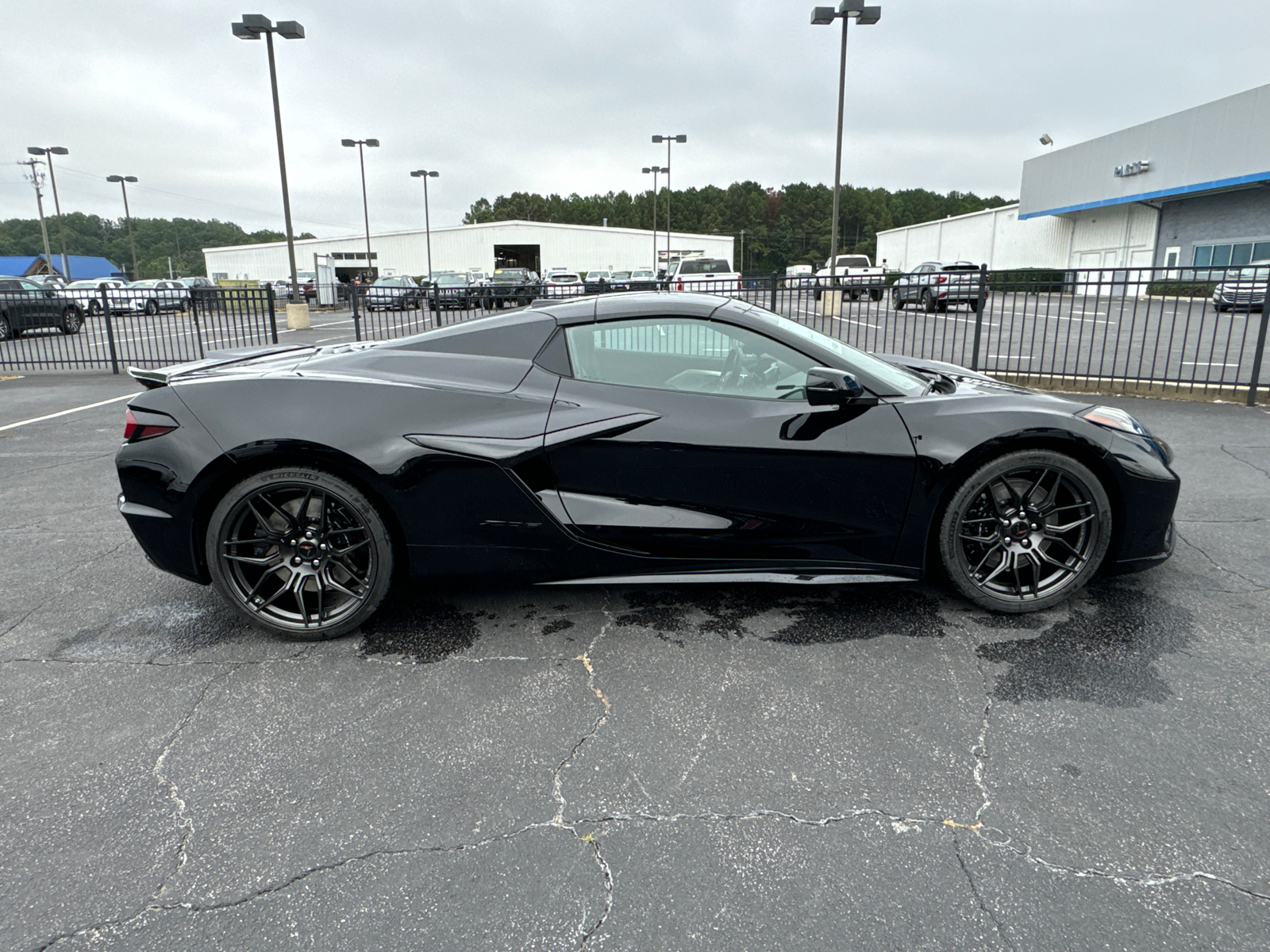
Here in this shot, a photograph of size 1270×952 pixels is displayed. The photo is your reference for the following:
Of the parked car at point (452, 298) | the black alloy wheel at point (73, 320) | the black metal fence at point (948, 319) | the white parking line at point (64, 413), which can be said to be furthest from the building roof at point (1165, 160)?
the black alloy wheel at point (73, 320)

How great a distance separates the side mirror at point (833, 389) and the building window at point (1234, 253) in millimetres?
32538

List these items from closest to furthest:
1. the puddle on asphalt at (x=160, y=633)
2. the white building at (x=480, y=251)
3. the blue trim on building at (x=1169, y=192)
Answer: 1. the puddle on asphalt at (x=160, y=633)
2. the blue trim on building at (x=1169, y=192)
3. the white building at (x=480, y=251)

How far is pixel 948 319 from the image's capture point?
12.9 metres

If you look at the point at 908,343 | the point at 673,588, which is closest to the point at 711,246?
the point at 908,343

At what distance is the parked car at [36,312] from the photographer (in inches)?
605

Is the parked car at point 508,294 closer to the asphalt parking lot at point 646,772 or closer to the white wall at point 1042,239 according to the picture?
the asphalt parking lot at point 646,772

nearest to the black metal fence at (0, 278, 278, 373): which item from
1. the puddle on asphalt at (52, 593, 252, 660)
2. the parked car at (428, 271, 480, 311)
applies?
the parked car at (428, 271, 480, 311)

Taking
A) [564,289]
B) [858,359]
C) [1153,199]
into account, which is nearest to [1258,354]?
[858,359]

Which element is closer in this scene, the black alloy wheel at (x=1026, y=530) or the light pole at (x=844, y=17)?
the black alloy wheel at (x=1026, y=530)

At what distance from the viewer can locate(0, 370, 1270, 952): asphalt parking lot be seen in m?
1.87

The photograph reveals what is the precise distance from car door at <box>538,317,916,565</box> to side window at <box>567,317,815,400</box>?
0.04 feet

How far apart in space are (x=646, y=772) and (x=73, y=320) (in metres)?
22.6

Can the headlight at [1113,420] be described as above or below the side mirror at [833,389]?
below

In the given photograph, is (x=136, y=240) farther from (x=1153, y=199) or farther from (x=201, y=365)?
(x=201, y=365)
